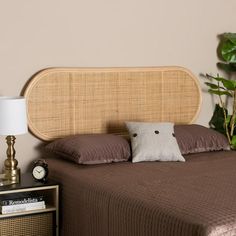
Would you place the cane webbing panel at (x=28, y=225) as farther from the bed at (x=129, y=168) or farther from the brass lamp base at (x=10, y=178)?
the brass lamp base at (x=10, y=178)

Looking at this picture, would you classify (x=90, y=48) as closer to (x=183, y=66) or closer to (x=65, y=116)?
(x=65, y=116)

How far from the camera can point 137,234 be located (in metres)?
2.39

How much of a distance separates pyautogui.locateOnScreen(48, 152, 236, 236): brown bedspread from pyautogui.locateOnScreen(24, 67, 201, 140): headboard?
31 centimetres

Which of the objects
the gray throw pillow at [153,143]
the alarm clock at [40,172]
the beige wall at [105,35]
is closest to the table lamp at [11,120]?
the alarm clock at [40,172]

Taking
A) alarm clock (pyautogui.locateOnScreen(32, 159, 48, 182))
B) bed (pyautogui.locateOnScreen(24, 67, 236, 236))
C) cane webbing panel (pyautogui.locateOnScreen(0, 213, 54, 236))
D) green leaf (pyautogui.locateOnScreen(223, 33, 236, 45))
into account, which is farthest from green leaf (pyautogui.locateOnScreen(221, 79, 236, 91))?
cane webbing panel (pyautogui.locateOnScreen(0, 213, 54, 236))

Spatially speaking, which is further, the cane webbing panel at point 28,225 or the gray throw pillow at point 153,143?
the gray throw pillow at point 153,143

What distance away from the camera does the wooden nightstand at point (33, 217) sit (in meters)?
2.86

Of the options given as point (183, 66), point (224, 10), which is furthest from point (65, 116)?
point (224, 10)

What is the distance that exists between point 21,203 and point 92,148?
55 cm

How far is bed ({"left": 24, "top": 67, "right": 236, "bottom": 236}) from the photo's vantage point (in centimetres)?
229

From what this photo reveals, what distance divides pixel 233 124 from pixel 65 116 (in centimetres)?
136

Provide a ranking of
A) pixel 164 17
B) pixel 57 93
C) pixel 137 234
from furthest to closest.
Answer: pixel 164 17 → pixel 57 93 → pixel 137 234

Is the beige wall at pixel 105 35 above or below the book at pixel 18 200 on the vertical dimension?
above

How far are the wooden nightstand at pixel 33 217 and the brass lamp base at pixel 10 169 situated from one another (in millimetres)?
49
